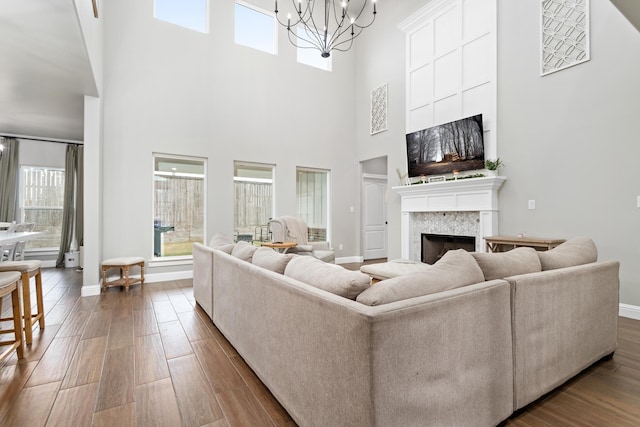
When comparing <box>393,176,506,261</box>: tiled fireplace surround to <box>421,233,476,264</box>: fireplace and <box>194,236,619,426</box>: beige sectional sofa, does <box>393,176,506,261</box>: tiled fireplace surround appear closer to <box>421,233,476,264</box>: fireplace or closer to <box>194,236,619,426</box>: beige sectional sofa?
<box>421,233,476,264</box>: fireplace

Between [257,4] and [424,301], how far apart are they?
263 inches

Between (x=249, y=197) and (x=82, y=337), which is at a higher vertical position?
(x=249, y=197)

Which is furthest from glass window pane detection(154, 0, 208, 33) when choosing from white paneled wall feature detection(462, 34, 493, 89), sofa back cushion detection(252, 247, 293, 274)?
sofa back cushion detection(252, 247, 293, 274)

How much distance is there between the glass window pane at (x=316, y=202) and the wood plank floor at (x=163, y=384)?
403 centimetres

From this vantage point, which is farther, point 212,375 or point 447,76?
point 447,76

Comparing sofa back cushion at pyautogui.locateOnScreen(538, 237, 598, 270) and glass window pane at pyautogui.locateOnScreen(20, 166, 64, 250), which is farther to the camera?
glass window pane at pyautogui.locateOnScreen(20, 166, 64, 250)

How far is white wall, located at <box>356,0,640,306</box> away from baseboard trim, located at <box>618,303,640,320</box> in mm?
59

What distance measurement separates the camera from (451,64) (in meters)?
4.91

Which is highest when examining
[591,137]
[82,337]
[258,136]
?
[258,136]

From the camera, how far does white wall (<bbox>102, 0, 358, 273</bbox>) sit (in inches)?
183

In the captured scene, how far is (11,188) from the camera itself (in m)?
5.64

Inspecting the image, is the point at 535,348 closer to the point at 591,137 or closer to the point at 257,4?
the point at 591,137

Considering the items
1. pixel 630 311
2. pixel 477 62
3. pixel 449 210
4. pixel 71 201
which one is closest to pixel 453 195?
pixel 449 210

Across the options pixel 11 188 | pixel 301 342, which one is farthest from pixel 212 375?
pixel 11 188
